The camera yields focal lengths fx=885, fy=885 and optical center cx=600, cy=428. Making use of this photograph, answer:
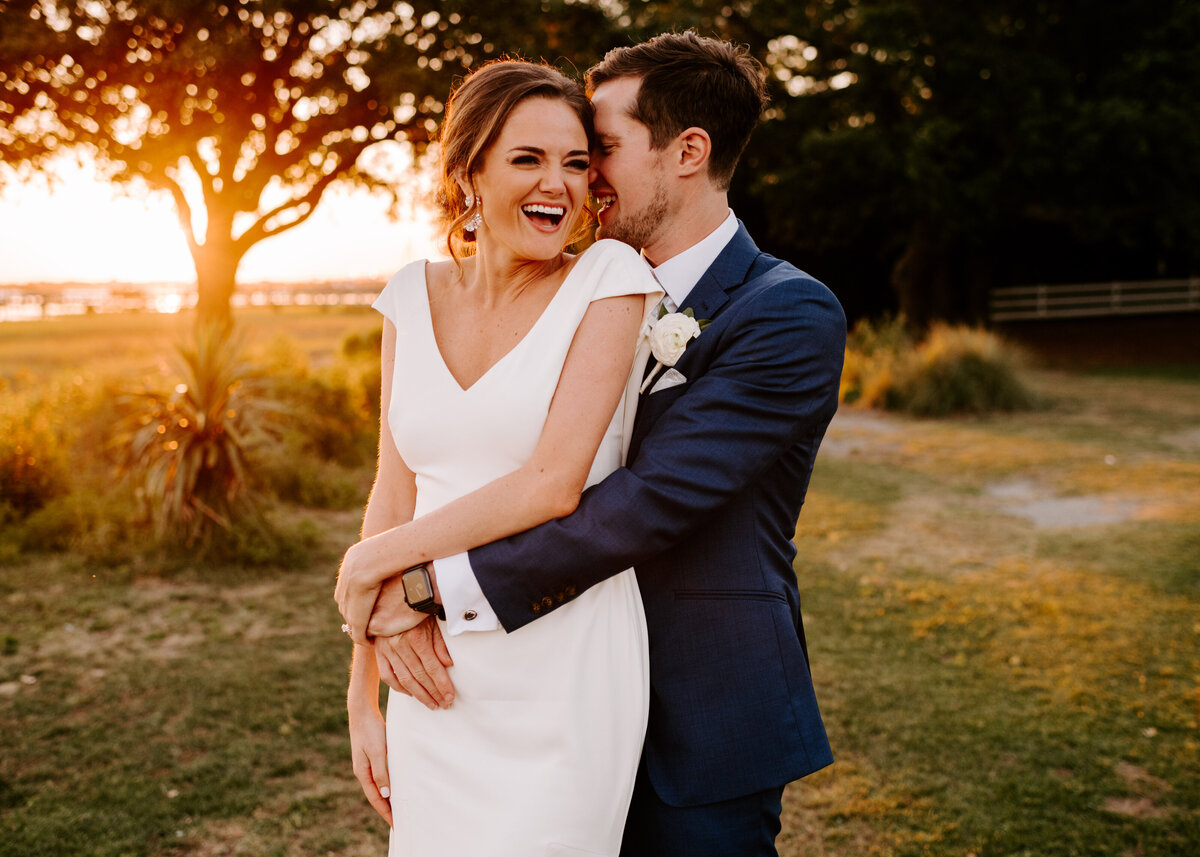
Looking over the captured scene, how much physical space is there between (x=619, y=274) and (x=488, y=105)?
0.45m

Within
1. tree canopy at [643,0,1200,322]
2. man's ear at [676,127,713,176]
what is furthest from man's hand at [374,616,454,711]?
tree canopy at [643,0,1200,322]

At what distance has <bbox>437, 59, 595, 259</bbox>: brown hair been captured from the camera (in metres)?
1.84

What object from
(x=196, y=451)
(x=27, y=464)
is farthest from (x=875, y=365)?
(x=27, y=464)

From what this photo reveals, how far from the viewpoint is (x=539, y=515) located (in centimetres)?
168

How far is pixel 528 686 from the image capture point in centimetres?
174

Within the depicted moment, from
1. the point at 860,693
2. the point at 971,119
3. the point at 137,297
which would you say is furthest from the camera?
the point at 137,297

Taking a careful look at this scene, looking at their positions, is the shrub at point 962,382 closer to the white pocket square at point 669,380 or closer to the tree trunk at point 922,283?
the tree trunk at point 922,283

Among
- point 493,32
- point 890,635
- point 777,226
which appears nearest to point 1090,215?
point 777,226

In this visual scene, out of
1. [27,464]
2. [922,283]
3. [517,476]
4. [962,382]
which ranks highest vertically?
[922,283]

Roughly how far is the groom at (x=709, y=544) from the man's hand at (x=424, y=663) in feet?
0.06

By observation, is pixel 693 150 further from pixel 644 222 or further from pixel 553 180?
pixel 553 180

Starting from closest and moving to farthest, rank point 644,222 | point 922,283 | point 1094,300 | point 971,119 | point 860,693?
point 644,222 < point 860,693 < point 971,119 < point 922,283 < point 1094,300

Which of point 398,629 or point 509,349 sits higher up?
point 509,349

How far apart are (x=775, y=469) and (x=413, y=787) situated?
1.01m
